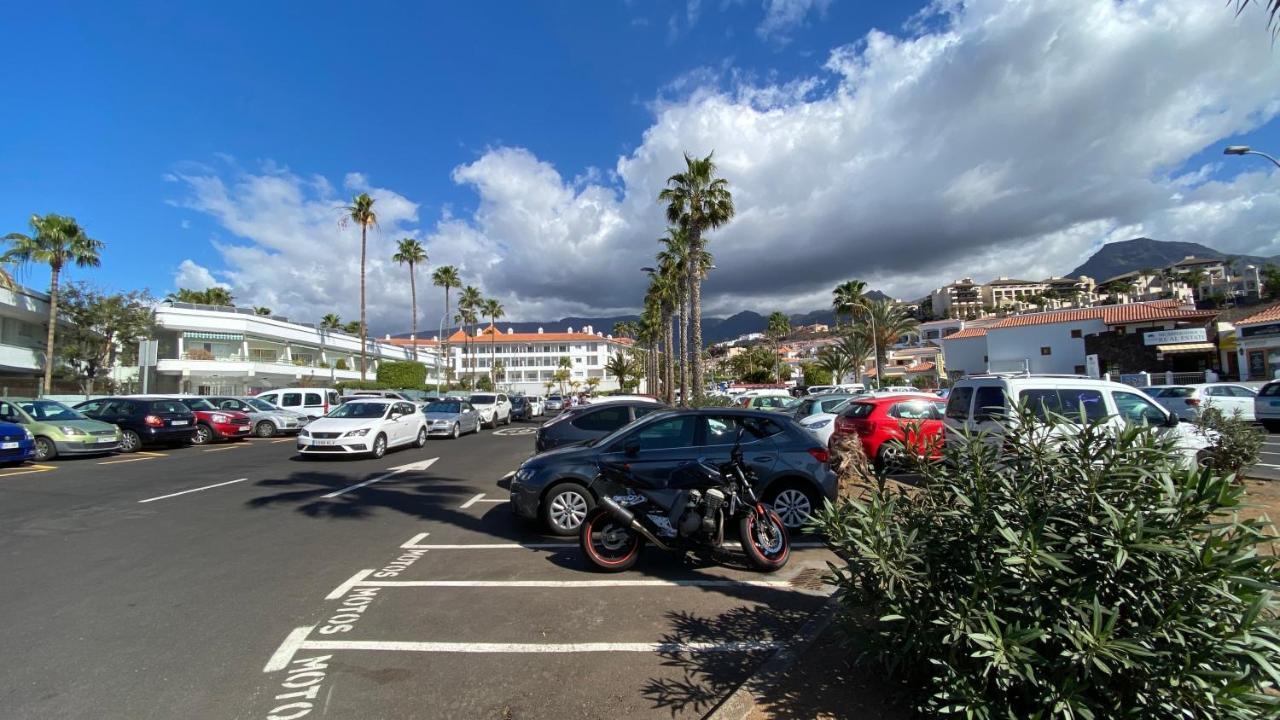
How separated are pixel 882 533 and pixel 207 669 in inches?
168

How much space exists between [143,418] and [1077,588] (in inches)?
890

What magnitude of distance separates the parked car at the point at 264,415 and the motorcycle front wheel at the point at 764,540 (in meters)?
21.8

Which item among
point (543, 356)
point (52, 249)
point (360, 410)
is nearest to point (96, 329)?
point (52, 249)

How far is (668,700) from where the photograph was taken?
3.43 meters

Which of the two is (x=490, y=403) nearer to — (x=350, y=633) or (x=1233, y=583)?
(x=350, y=633)

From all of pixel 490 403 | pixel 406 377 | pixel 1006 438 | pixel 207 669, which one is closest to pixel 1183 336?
pixel 490 403

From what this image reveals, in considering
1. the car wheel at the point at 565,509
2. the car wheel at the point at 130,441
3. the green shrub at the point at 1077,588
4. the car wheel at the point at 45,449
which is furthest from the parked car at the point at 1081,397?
the car wheel at the point at 130,441

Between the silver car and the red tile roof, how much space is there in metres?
41.2

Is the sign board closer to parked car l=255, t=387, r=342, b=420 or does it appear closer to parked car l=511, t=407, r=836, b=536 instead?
parked car l=511, t=407, r=836, b=536

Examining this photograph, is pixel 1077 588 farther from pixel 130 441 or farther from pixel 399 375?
pixel 399 375

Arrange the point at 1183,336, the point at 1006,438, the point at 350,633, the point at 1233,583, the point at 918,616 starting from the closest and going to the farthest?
the point at 1233,583, the point at 918,616, the point at 1006,438, the point at 350,633, the point at 1183,336

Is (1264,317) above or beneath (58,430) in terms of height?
above

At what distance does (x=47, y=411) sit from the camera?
15906 millimetres

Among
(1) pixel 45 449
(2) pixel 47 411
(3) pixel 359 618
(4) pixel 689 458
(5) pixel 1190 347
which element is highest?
(5) pixel 1190 347
